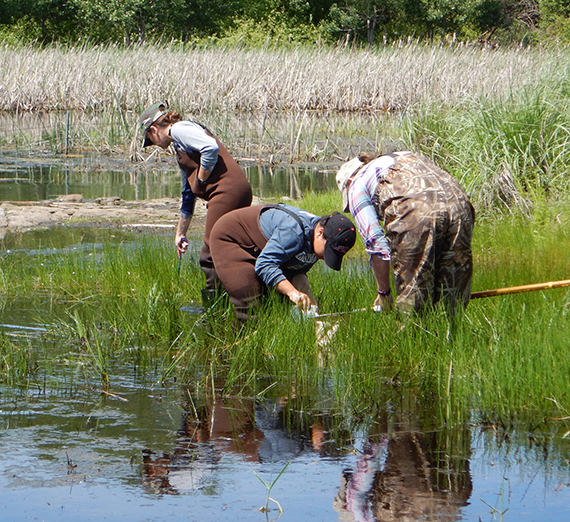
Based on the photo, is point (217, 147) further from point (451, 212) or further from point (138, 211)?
point (138, 211)

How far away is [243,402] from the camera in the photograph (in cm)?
514

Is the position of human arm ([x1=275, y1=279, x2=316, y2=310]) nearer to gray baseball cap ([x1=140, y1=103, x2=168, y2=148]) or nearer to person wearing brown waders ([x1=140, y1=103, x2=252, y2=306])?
person wearing brown waders ([x1=140, y1=103, x2=252, y2=306])

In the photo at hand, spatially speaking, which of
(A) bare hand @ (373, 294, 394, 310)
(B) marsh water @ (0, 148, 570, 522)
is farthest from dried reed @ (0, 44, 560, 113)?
(B) marsh water @ (0, 148, 570, 522)

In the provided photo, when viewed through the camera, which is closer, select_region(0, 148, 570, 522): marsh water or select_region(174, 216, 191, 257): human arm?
select_region(0, 148, 570, 522): marsh water

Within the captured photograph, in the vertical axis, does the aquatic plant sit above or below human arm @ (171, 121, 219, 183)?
below

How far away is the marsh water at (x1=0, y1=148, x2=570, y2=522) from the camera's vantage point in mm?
3674

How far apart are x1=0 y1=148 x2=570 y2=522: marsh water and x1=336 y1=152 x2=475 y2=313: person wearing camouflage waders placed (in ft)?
2.51

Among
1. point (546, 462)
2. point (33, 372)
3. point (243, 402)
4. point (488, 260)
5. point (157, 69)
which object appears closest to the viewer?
point (546, 462)

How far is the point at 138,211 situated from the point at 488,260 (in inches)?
242

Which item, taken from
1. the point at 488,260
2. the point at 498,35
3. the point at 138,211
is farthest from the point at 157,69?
the point at 498,35

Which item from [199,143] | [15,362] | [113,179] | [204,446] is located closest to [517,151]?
[199,143]

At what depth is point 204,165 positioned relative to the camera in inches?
260

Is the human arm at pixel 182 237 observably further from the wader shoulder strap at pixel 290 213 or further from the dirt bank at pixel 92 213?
the dirt bank at pixel 92 213

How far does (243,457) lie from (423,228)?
1854 mm
